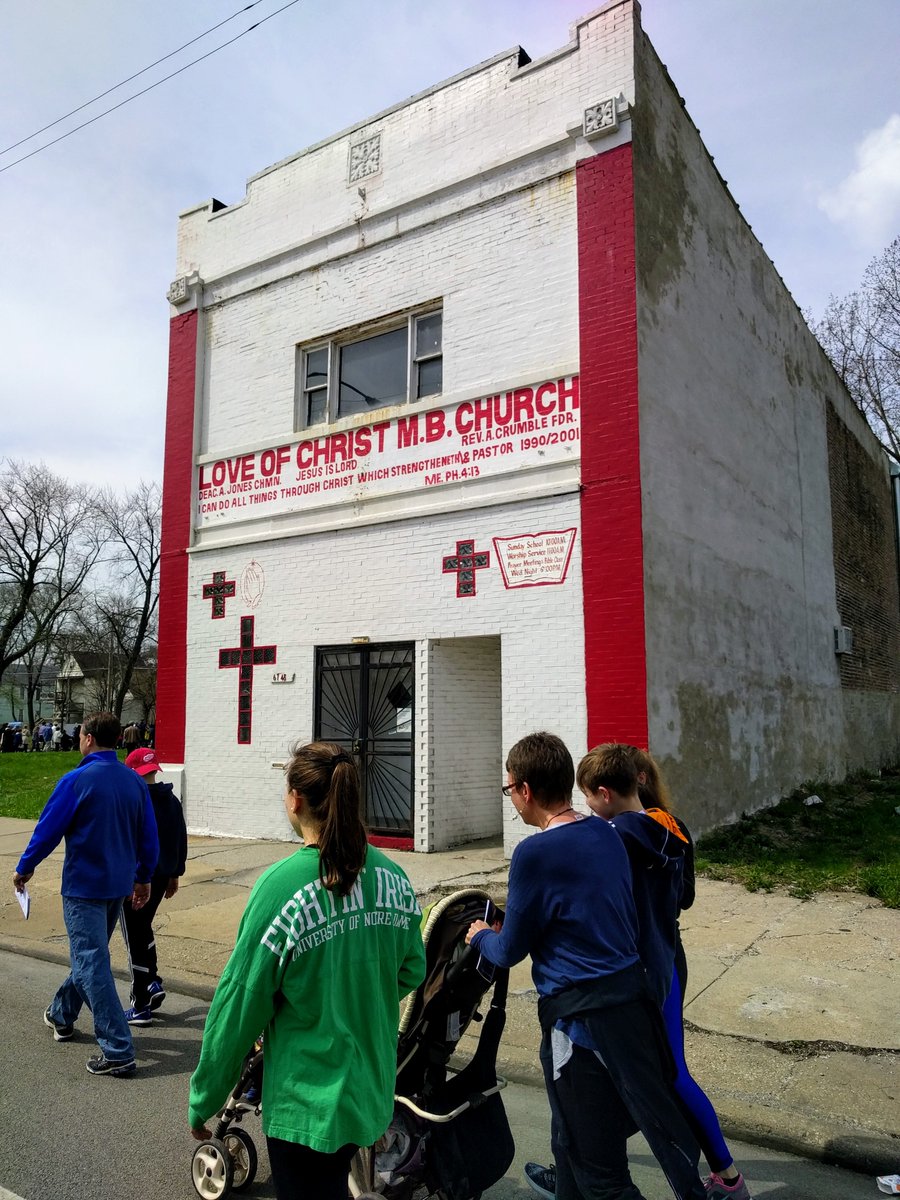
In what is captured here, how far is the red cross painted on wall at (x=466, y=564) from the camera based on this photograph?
1030 cm

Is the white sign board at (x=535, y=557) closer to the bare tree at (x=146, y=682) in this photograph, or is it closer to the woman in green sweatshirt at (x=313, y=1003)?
the woman in green sweatshirt at (x=313, y=1003)

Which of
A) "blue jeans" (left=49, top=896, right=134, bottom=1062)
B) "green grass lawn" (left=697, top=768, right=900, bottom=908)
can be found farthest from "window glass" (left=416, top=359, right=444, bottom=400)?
"blue jeans" (left=49, top=896, right=134, bottom=1062)

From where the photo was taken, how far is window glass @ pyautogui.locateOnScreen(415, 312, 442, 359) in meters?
11.4

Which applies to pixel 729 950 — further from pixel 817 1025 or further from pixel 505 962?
pixel 505 962

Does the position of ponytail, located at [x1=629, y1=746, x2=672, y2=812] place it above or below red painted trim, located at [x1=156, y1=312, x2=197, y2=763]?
below

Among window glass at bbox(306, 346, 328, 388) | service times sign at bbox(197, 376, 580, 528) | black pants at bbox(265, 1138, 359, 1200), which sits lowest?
black pants at bbox(265, 1138, 359, 1200)

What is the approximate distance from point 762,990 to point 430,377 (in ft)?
26.2

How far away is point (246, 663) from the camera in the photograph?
12.2 metres

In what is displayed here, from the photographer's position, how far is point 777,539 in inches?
549

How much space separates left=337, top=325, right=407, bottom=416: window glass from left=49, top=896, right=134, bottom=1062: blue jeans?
7.96 meters

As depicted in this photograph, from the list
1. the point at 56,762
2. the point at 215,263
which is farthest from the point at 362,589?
the point at 56,762

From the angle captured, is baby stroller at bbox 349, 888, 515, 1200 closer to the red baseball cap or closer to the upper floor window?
the red baseball cap

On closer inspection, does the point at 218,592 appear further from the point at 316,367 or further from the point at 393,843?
the point at 393,843

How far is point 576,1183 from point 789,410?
1451 cm
